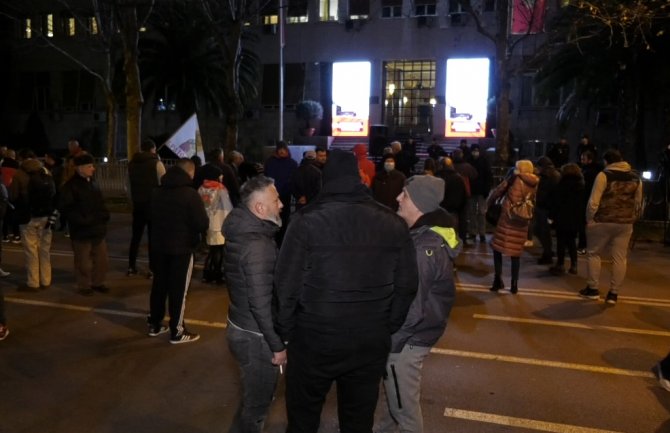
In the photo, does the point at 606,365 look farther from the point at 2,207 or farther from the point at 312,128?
the point at 312,128

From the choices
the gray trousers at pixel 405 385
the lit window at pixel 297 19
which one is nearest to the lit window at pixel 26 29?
the lit window at pixel 297 19

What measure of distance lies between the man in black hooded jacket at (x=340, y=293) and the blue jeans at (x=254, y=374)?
0.60m

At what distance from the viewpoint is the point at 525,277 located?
949cm

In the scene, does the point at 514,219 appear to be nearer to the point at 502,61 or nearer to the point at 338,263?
the point at 338,263

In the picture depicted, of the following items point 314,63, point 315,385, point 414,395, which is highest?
point 314,63

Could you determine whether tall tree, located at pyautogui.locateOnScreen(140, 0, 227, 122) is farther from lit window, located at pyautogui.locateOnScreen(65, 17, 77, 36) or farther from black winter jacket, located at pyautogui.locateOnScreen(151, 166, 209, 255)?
black winter jacket, located at pyautogui.locateOnScreen(151, 166, 209, 255)

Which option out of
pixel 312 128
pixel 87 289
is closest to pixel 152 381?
pixel 87 289

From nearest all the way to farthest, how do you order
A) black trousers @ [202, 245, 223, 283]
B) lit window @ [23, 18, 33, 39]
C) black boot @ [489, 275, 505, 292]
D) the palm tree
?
black boot @ [489, 275, 505, 292] < black trousers @ [202, 245, 223, 283] < the palm tree < lit window @ [23, 18, 33, 39]

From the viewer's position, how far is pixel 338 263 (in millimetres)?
2961

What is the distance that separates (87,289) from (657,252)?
996 centimetres

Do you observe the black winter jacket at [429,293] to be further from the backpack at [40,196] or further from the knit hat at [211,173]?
the backpack at [40,196]

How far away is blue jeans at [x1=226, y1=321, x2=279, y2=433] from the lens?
146 inches

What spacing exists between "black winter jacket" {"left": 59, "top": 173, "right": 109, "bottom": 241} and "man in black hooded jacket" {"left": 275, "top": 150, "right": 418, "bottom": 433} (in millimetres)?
5476

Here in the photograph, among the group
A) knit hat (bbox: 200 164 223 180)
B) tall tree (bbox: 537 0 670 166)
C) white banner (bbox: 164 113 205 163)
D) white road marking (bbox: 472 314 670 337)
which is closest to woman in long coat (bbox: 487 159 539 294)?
white road marking (bbox: 472 314 670 337)
